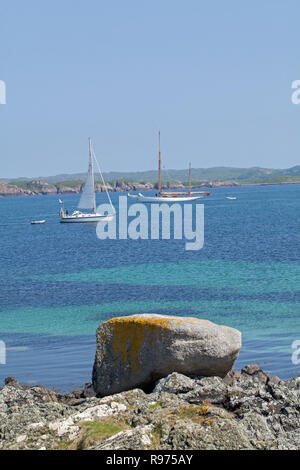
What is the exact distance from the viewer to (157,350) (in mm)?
13562

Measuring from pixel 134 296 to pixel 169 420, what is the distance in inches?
974

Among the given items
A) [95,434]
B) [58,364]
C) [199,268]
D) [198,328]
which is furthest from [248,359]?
[199,268]

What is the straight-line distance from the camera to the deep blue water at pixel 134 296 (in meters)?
22.0

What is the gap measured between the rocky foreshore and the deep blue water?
267 inches

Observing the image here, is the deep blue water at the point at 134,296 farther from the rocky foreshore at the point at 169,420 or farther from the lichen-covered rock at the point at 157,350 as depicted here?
the rocky foreshore at the point at 169,420

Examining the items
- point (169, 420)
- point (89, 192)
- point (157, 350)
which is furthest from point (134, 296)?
point (89, 192)

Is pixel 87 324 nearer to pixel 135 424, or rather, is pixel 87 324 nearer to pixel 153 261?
pixel 135 424

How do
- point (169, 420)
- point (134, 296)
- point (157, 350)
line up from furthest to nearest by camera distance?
point (134, 296), point (157, 350), point (169, 420)

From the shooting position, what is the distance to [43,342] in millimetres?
25109

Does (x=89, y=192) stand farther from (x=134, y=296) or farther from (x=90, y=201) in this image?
(x=134, y=296)

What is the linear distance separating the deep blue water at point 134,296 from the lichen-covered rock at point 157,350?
16.6 ft

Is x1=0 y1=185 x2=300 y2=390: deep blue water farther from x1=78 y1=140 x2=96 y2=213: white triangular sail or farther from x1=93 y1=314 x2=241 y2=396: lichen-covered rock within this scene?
x1=78 y1=140 x2=96 y2=213: white triangular sail
